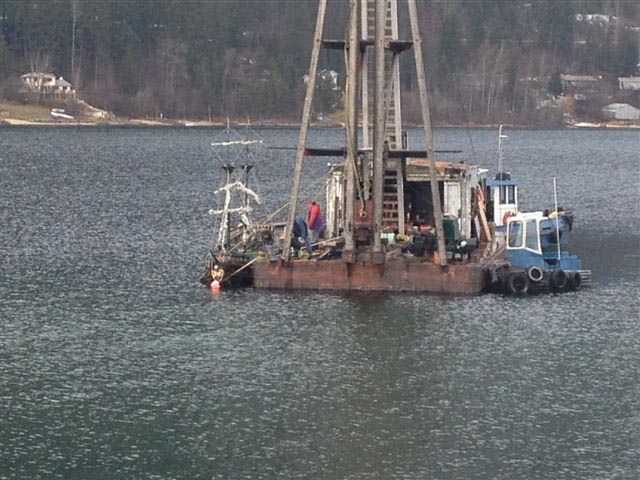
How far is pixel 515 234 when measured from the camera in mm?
Result: 49531

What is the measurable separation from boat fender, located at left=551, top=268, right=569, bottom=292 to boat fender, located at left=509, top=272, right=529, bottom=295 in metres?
1.11

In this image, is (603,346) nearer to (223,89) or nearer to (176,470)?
(176,470)

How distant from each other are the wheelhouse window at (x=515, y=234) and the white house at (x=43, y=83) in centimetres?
13927

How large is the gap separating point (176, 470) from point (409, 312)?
15122 mm

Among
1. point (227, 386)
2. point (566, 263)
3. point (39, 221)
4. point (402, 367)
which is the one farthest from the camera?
point (39, 221)

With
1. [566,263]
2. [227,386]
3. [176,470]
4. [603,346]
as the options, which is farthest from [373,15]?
[176,470]

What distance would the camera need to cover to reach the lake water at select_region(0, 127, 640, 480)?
3022 centimetres

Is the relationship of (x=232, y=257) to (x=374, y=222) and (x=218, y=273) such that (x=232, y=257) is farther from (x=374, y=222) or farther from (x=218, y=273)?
(x=374, y=222)

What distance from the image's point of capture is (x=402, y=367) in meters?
37.8

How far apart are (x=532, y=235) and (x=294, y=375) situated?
586 inches

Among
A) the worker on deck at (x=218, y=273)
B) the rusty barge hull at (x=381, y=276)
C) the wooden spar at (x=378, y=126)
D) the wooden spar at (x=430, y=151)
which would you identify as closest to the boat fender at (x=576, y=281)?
the rusty barge hull at (x=381, y=276)

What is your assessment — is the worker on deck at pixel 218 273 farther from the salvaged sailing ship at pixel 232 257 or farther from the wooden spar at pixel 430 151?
the wooden spar at pixel 430 151

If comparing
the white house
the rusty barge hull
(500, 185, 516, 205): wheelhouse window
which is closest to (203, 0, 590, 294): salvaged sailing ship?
the rusty barge hull

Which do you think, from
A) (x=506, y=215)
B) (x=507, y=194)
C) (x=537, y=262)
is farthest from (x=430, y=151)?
(x=507, y=194)
